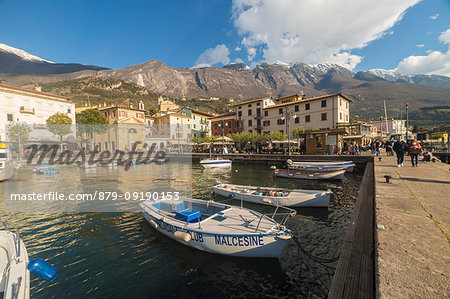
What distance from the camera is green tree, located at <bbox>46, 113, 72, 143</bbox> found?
46.5m

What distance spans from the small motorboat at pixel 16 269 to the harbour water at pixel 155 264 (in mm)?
1620

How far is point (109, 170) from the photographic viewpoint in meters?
34.2

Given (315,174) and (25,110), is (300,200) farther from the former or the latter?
(25,110)

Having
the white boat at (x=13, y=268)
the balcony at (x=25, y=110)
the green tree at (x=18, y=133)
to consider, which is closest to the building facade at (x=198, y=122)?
the balcony at (x=25, y=110)

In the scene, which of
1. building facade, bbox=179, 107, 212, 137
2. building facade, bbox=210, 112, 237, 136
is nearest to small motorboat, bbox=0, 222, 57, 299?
building facade, bbox=210, 112, 237, 136

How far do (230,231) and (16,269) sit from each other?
5881mm

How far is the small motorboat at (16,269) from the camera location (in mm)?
4232

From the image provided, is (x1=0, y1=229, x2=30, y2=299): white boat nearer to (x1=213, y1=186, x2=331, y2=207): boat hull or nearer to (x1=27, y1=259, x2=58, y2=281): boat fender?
(x1=27, y1=259, x2=58, y2=281): boat fender

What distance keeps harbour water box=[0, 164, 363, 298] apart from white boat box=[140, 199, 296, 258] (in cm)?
55

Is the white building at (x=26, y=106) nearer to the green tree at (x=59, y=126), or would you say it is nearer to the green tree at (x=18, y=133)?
the green tree at (x=18, y=133)

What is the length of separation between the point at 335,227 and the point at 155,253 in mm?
8778

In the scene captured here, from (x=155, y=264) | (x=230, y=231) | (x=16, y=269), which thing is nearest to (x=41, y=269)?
(x=16, y=269)

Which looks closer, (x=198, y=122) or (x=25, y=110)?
(x=25, y=110)

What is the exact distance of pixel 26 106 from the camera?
48.9m
